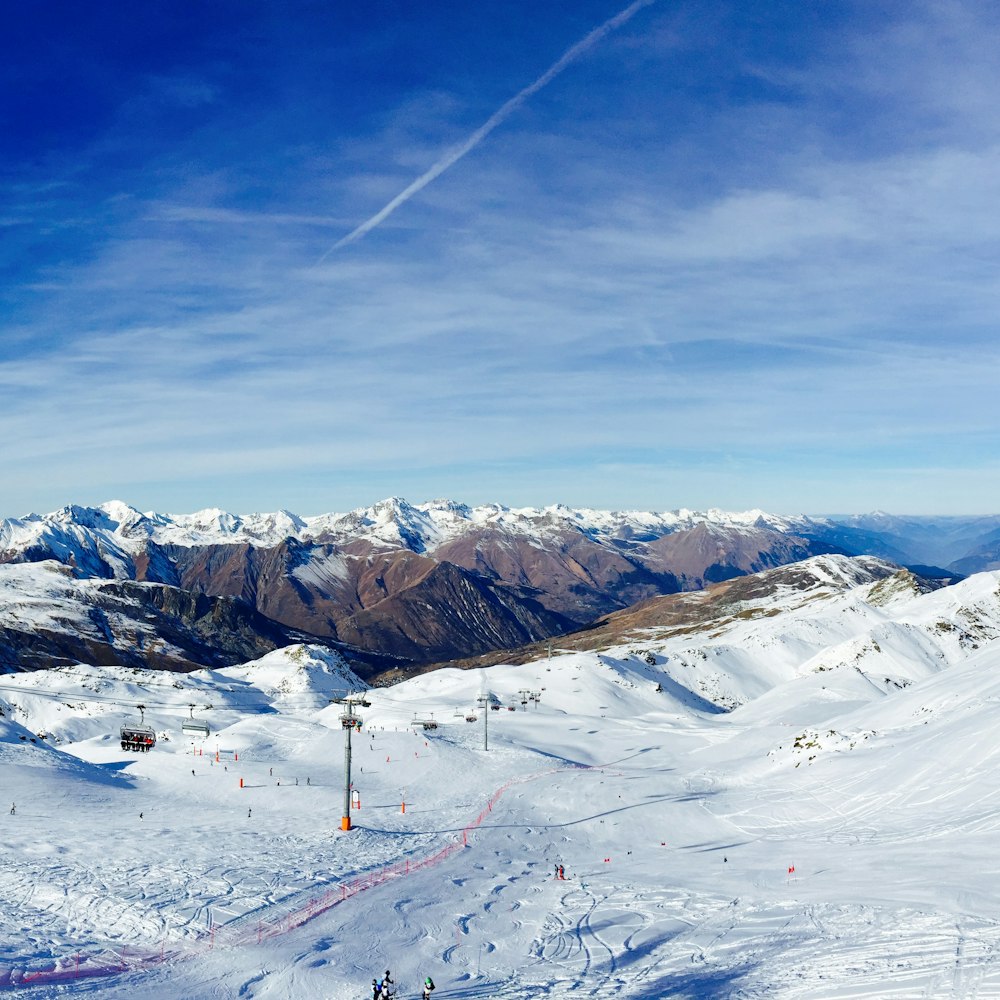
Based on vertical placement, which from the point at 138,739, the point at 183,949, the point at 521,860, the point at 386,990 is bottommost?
the point at 521,860

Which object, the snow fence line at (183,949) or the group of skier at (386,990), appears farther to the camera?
the snow fence line at (183,949)

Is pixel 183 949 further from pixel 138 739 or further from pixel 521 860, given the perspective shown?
pixel 138 739

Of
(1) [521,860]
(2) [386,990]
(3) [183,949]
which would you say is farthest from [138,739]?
(2) [386,990]

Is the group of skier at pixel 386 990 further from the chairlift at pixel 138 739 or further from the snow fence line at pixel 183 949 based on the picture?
the chairlift at pixel 138 739

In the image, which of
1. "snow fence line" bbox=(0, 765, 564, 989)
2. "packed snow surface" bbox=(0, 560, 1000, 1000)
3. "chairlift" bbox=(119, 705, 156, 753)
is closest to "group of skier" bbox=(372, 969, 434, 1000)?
"packed snow surface" bbox=(0, 560, 1000, 1000)

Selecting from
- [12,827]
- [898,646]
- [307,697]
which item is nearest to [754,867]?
[12,827]

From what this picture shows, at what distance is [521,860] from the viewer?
40.8 meters

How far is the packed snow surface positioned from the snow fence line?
10cm

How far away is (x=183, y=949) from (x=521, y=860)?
19007mm

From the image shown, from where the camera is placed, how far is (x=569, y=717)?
10212 centimetres

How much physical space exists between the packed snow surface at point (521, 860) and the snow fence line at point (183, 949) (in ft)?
0.34

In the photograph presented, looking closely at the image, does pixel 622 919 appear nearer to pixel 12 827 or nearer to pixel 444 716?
pixel 12 827

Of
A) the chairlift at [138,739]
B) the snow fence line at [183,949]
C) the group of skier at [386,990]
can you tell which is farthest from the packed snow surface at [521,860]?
the group of skier at [386,990]

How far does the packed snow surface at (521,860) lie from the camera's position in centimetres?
2409
